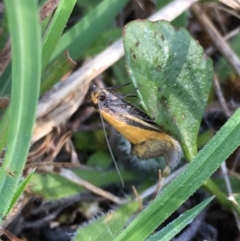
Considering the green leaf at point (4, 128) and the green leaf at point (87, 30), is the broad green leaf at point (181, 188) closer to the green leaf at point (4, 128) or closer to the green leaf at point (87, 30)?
the green leaf at point (4, 128)

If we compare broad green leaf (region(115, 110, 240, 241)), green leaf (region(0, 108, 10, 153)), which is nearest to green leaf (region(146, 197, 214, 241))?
broad green leaf (region(115, 110, 240, 241))

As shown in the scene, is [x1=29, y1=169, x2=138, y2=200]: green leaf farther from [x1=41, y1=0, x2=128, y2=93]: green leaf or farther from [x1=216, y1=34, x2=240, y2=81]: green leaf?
[x1=216, y1=34, x2=240, y2=81]: green leaf

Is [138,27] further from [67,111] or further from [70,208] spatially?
[70,208]

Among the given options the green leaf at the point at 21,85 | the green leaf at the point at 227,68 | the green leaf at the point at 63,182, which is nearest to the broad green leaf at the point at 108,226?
the green leaf at the point at 63,182

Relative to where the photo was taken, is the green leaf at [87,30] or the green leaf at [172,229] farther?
the green leaf at [87,30]

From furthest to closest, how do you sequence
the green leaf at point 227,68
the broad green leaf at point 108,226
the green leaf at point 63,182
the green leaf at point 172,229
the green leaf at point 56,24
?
the green leaf at point 227,68 → the green leaf at point 63,182 → the broad green leaf at point 108,226 → the green leaf at point 56,24 → the green leaf at point 172,229

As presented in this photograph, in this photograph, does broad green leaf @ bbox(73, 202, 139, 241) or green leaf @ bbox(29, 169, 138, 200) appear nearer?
broad green leaf @ bbox(73, 202, 139, 241)

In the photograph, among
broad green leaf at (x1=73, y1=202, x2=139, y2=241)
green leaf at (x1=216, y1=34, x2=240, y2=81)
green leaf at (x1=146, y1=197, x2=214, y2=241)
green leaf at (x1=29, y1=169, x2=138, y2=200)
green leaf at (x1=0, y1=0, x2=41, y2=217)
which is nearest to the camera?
green leaf at (x1=0, y1=0, x2=41, y2=217)

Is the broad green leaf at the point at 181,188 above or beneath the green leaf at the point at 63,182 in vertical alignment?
beneath
